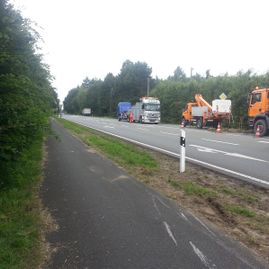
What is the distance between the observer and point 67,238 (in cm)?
576

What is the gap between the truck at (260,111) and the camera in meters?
29.5

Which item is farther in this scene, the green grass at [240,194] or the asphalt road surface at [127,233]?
the green grass at [240,194]

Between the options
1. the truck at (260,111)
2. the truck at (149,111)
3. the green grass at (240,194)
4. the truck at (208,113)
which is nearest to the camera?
the green grass at (240,194)

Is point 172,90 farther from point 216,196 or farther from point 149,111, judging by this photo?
point 216,196

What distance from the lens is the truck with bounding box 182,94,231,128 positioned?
39.7m

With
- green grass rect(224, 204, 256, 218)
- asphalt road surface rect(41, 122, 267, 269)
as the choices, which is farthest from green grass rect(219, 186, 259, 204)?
asphalt road surface rect(41, 122, 267, 269)

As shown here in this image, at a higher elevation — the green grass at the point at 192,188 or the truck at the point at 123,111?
the green grass at the point at 192,188

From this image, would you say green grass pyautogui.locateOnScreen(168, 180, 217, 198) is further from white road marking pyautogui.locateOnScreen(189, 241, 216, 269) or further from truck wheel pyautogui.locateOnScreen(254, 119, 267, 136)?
truck wheel pyautogui.locateOnScreen(254, 119, 267, 136)

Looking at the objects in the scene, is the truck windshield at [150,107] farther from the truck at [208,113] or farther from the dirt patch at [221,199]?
the dirt patch at [221,199]

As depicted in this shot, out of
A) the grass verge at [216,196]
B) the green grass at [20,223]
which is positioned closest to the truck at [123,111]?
the grass verge at [216,196]

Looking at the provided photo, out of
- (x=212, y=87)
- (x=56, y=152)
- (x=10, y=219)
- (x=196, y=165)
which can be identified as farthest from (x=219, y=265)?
(x=212, y=87)

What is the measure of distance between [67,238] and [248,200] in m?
3.92

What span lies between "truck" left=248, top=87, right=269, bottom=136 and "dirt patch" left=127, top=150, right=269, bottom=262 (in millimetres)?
18105

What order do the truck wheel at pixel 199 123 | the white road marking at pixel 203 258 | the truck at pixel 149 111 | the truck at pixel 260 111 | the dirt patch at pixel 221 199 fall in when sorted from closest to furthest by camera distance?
the white road marking at pixel 203 258, the dirt patch at pixel 221 199, the truck at pixel 260 111, the truck wheel at pixel 199 123, the truck at pixel 149 111
